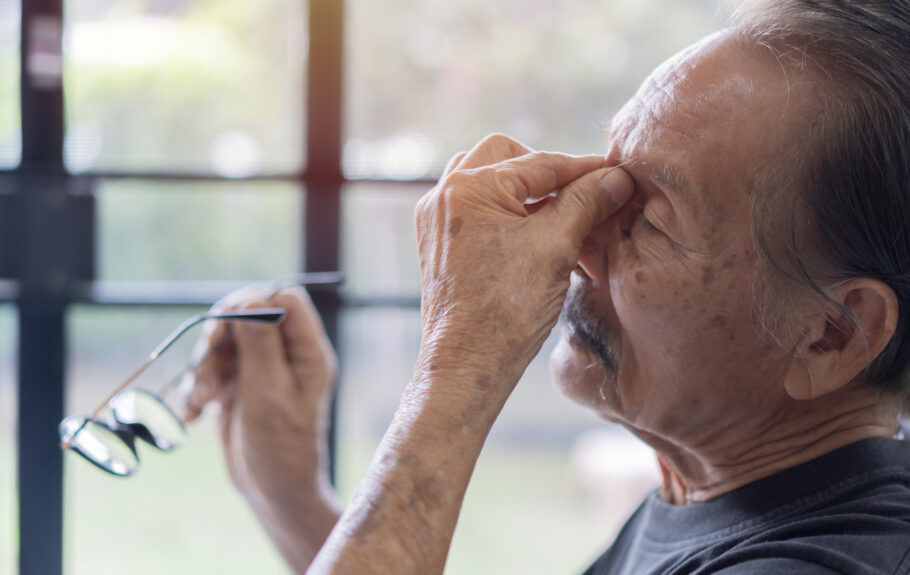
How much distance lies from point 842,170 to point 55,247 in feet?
6.15

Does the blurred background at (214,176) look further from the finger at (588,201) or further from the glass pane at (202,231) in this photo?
the finger at (588,201)

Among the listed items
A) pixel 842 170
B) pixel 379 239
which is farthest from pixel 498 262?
pixel 379 239

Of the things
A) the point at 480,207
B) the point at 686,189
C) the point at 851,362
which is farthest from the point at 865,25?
the point at 480,207

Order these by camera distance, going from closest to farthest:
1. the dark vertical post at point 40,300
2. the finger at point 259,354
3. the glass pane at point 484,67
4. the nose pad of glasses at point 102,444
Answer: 1. the nose pad of glasses at point 102,444
2. the finger at point 259,354
3. the dark vertical post at point 40,300
4. the glass pane at point 484,67

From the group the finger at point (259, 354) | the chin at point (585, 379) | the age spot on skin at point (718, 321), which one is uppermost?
the age spot on skin at point (718, 321)

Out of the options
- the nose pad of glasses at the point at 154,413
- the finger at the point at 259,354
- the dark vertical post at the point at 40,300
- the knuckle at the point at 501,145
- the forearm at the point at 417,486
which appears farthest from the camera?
the dark vertical post at the point at 40,300

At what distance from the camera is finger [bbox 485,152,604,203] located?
0.94 m

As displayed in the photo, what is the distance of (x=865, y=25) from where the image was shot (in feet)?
3.04

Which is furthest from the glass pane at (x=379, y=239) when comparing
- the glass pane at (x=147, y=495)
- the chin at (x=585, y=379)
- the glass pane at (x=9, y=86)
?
the chin at (x=585, y=379)

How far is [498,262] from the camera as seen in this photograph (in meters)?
0.90

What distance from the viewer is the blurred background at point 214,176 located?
2.01m

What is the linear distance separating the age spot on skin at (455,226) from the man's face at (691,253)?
26 cm

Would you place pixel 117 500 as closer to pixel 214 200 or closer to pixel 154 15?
pixel 214 200

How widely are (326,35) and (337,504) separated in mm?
1247
